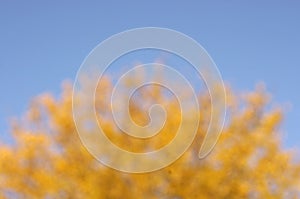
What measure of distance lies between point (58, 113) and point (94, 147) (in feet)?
5.58

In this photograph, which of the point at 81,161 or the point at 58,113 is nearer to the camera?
the point at 81,161

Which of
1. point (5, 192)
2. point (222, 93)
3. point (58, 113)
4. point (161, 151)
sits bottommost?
point (5, 192)

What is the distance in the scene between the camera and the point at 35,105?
49.5 feet

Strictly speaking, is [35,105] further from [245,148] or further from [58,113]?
[245,148]

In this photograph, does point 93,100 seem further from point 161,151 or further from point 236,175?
point 236,175

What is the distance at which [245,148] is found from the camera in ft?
45.5

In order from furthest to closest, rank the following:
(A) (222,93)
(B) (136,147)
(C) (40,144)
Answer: (A) (222,93)
(C) (40,144)
(B) (136,147)

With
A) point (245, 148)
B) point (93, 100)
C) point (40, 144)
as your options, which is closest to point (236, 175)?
point (245, 148)

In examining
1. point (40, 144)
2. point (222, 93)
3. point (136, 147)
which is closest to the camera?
point (136, 147)

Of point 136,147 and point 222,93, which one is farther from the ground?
point 222,93

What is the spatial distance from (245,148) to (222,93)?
1.98 m

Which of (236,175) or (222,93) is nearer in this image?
(236,175)

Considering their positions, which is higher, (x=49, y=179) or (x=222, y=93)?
(x=222, y=93)

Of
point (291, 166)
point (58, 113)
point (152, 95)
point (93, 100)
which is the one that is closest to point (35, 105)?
point (58, 113)
